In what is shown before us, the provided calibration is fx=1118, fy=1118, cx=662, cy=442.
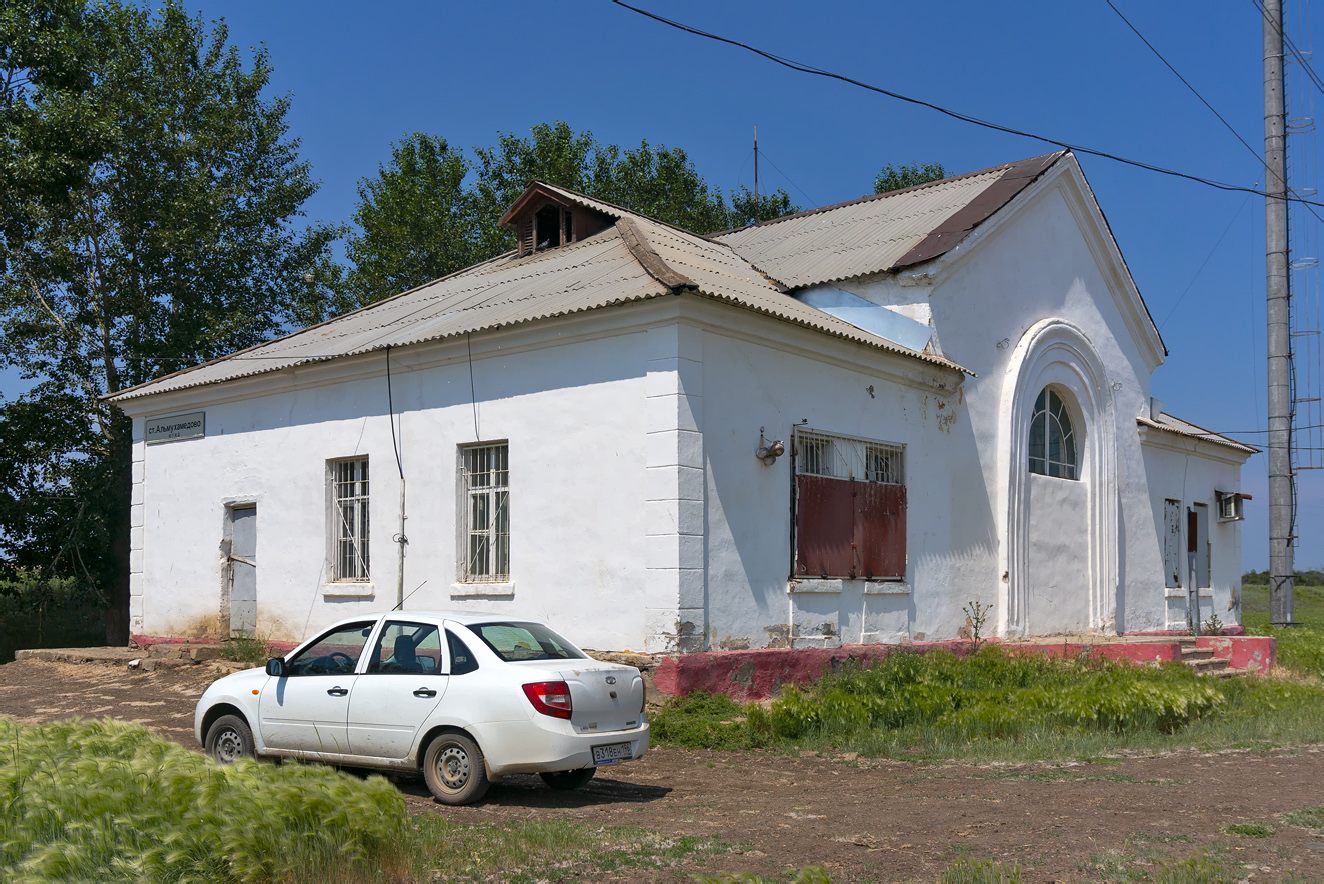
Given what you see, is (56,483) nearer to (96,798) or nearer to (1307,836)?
(96,798)

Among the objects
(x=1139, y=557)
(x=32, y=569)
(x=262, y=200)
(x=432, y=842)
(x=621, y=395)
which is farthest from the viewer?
(x=262, y=200)

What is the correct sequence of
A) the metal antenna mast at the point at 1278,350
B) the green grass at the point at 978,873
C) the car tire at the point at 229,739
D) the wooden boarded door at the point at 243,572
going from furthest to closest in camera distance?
the metal antenna mast at the point at 1278,350 → the wooden boarded door at the point at 243,572 → the car tire at the point at 229,739 → the green grass at the point at 978,873

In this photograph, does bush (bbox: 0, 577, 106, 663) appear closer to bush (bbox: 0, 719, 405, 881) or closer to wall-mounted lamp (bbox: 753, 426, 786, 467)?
wall-mounted lamp (bbox: 753, 426, 786, 467)

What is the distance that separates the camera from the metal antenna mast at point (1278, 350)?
77.6 ft

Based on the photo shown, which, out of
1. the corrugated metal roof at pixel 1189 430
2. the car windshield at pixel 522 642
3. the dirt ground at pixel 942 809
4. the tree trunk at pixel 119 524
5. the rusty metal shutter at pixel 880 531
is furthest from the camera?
the tree trunk at pixel 119 524

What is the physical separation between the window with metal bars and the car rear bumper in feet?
19.0

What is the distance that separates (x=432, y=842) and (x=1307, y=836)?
516cm

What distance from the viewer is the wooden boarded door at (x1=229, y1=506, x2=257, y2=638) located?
16594 mm

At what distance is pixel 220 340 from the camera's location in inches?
1016

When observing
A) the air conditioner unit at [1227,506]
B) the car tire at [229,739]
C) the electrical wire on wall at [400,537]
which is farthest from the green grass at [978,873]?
the air conditioner unit at [1227,506]

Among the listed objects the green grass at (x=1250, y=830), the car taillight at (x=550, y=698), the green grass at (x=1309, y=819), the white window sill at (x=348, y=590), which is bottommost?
the green grass at (x=1309, y=819)

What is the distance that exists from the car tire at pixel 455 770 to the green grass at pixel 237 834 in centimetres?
141

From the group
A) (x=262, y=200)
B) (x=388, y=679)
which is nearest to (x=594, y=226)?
(x=388, y=679)

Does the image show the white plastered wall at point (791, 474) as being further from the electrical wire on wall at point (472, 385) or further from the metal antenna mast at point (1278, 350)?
the metal antenna mast at point (1278, 350)
